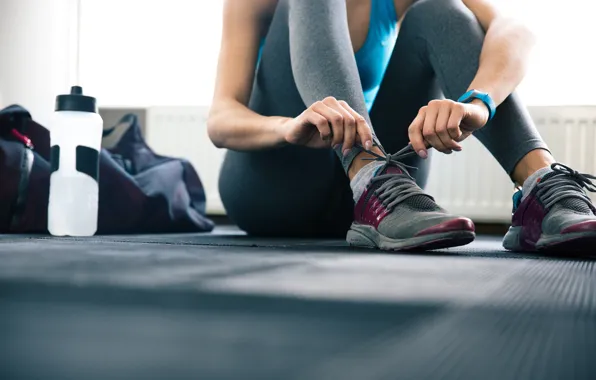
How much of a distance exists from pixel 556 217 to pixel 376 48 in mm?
555

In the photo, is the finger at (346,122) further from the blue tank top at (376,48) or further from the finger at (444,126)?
the blue tank top at (376,48)

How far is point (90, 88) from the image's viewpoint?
2.54m

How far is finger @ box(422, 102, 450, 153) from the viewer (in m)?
0.80

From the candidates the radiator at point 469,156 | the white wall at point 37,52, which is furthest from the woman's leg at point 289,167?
the white wall at point 37,52

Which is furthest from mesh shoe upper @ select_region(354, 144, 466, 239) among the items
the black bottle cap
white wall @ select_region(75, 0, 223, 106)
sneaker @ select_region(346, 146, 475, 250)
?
white wall @ select_region(75, 0, 223, 106)

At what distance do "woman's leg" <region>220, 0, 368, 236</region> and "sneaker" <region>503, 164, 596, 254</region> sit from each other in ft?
1.08

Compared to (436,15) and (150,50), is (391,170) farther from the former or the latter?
(150,50)

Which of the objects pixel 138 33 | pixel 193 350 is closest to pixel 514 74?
pixel 193 350

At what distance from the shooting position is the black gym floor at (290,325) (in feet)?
0.96

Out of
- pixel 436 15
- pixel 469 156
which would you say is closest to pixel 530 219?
pixel 436 15

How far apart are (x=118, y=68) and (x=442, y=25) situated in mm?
1739

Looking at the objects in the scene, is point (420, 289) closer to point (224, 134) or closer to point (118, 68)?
point (224, 134)

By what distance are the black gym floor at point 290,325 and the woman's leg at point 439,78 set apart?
44 centimetres

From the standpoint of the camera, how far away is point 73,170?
1.25 m
